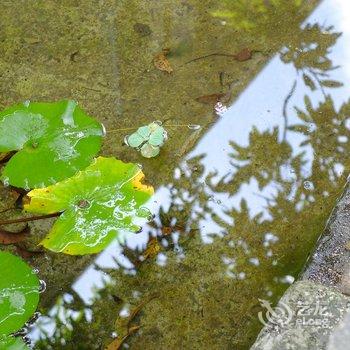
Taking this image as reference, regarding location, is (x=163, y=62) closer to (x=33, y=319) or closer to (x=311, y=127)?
(x=311, y=127)

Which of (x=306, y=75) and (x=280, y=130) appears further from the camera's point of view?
(x=306, y=75)

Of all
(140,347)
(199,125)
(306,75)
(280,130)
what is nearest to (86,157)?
(199,125)

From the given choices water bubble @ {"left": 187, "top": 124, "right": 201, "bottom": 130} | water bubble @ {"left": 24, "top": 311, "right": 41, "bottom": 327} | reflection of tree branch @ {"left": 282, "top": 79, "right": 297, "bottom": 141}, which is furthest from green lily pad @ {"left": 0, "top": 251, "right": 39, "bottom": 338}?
reflection of tree branch @ {"left": 282, "top": 79, "right": 297, "bottom": 141}

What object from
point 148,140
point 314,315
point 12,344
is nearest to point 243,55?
point 148,140

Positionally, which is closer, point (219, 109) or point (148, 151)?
point (148, 151)

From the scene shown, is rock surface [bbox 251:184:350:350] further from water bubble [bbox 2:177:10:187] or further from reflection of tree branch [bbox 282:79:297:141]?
water bubble [bbox 2:177:10:187]

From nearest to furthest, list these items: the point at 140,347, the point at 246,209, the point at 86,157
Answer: the point at 140,347
the point at 86,157
the point at 246,209

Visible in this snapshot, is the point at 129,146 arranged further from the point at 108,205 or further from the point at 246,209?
the point at 246,209

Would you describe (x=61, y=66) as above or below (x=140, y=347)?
above
